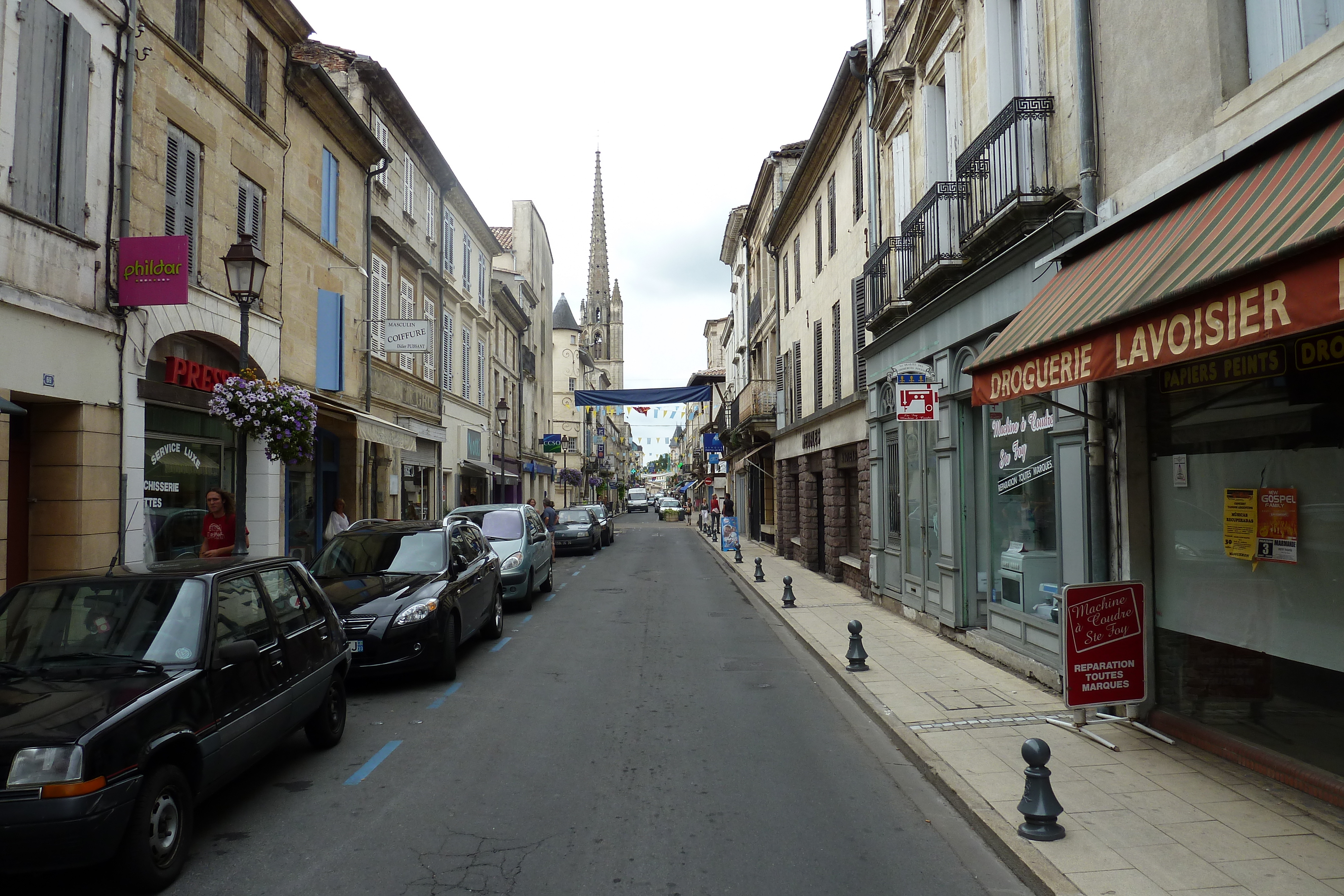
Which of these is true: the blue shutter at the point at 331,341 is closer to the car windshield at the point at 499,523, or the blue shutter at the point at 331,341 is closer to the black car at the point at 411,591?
the car windshield at the point at 499,523

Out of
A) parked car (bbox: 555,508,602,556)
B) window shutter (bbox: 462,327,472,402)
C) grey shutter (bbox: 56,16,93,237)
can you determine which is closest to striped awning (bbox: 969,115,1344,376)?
grey shutter (bbox: 56,16,93,237)

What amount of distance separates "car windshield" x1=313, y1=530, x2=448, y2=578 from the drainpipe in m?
6.69

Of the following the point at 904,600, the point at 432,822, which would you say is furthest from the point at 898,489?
the point at 432,822

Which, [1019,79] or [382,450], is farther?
[382,450]

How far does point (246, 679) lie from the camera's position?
5.11 meters

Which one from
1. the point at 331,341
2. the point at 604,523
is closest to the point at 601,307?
the point at 604,523

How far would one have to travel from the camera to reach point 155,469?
1137cm

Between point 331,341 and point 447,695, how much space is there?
35.1 feet

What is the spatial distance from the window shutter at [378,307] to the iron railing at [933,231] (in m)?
11.4

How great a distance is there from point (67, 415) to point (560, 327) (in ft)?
194

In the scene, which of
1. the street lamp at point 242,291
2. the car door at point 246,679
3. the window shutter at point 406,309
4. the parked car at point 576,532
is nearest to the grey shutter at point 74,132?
the street lamp at point 242,291

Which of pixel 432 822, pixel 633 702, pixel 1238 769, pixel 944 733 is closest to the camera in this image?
pixel 432 822

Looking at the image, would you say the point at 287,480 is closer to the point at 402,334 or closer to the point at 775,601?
the point at 402,334

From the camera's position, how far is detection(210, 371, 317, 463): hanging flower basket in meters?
9.93
